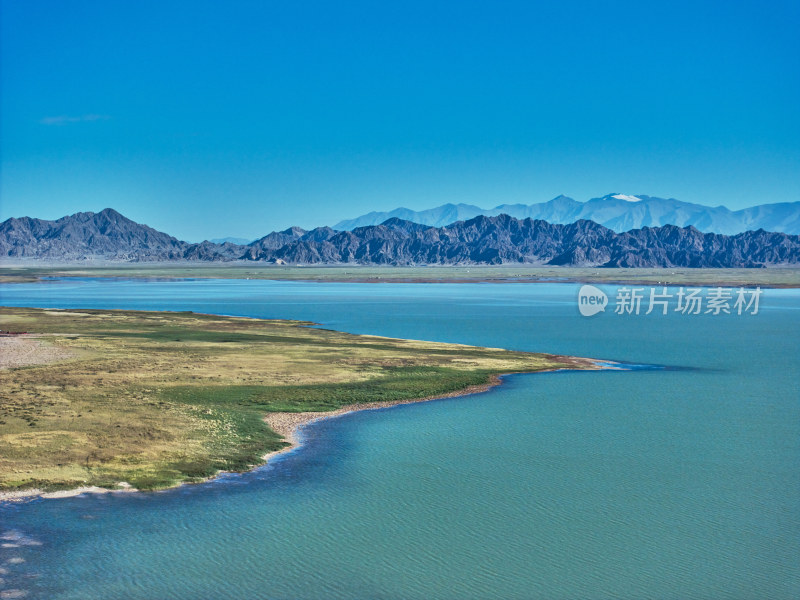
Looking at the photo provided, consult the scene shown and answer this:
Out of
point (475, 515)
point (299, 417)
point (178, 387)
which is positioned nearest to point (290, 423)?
point (299, 417)

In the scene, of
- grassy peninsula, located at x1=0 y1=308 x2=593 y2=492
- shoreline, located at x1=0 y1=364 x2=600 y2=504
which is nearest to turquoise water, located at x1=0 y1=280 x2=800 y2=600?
shoreline, located at x1=0 y1=364 x2=600 y2=504

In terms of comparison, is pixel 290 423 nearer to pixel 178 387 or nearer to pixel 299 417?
pixel 299 417

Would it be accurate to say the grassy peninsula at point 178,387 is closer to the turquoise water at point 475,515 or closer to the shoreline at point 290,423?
the shoreline at point 290,423

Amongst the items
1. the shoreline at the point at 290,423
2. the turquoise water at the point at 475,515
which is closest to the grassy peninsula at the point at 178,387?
the shoreline at the point at 290,423

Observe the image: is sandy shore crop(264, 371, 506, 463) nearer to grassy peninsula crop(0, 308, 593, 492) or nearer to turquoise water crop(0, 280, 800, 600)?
grassy peninsula crop(0, 308, 593, 492)

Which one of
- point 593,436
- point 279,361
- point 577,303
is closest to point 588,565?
point 593,436

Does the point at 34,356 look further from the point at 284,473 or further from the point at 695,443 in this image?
the point at 695,443

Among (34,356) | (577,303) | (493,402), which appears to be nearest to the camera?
(493,402)
